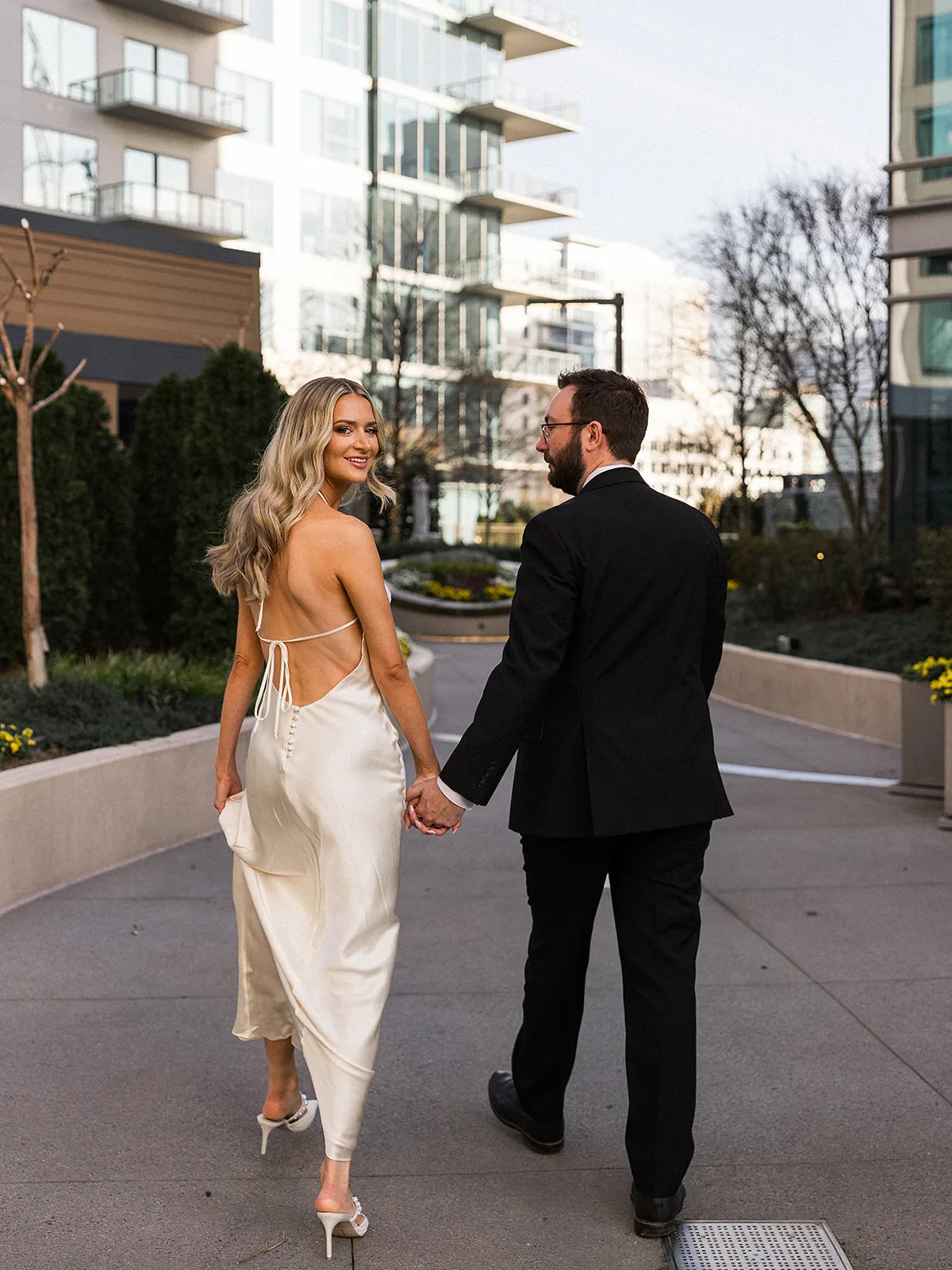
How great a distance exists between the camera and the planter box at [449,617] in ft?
86.1

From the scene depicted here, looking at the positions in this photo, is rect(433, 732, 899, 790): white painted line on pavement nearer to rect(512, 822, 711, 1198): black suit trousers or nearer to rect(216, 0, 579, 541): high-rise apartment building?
rect(512, 822, 711, 1198): black suit trousers

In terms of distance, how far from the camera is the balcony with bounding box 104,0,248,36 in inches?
1561

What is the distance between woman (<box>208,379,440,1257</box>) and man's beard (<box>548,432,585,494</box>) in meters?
0.47

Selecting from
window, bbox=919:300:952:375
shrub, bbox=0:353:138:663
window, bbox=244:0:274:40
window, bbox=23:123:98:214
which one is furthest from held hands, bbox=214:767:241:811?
window, bbox=244:0:274:40

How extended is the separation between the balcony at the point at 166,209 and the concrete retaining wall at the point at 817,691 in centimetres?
2870

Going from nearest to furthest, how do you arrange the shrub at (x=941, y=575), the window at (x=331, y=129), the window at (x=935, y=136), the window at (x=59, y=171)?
the shrub at (x=941, y=575) → the window at (x=935, y=136) → the window at (x=59, y=171) → the window at (x=331, y=129)

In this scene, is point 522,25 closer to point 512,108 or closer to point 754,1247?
point 512,108

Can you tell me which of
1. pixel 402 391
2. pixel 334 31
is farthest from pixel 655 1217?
pixel 334 31

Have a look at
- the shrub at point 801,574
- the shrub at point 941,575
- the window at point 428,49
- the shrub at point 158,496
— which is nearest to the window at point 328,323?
the window at point 428,49

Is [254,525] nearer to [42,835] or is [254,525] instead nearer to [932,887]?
[42,835]

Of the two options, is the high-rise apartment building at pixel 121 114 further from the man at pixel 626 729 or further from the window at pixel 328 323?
the man at pixel 626 729

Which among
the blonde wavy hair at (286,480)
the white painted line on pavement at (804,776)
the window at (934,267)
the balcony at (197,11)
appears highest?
the balcony at (197,11)

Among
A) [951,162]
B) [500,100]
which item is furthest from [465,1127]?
[500,100]

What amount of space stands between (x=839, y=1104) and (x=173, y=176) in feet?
135
